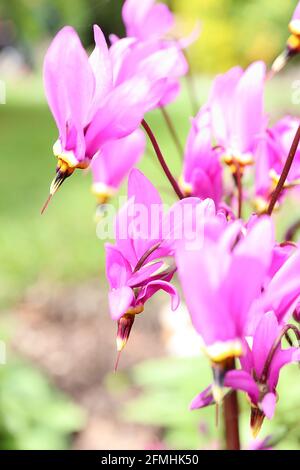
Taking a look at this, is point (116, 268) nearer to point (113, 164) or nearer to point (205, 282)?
point (205, 282)

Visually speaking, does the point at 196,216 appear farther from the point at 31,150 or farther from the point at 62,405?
the point at 31,150

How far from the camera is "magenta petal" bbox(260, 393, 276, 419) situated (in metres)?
0.72

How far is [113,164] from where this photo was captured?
3.71 ft

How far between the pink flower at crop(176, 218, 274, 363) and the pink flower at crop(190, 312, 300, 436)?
0.33 ft

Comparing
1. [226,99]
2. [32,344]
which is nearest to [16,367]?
[32,344]

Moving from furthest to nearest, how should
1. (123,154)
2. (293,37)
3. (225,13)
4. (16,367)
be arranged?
(225,13)
(16,367)
(123,154)
(293,37)

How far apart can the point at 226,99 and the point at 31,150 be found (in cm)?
739

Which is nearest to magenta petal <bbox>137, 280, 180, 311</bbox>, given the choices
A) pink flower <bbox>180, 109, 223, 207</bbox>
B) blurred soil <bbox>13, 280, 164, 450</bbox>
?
pink flower <bbox>180, 109, 223, 207</bbox>

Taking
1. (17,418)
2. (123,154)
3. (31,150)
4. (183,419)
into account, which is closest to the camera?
(123,154)

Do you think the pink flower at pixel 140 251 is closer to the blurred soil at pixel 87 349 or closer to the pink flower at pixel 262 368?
the pink flower at pixel 262 368

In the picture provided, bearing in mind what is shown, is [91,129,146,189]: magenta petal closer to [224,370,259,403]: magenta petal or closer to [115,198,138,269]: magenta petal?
[115,198,138,269]: magenta petal

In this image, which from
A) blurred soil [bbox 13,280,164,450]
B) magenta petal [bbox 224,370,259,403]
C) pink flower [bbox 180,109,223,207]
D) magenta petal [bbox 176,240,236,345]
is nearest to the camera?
magenta petal [bbox 176,240,236,345]

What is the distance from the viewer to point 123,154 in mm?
1134

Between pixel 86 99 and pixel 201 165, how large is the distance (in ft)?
0.80
